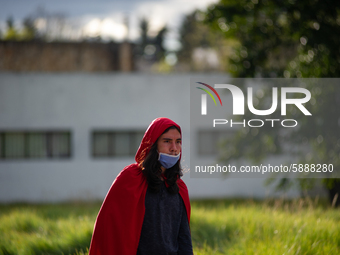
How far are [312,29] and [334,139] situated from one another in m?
2.45

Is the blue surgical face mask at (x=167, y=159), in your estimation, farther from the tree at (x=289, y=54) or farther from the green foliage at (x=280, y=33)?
the green foliage at (x=280, y=33)

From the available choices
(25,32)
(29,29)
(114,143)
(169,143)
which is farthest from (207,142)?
(25,32)

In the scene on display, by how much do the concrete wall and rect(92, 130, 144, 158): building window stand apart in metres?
0.26

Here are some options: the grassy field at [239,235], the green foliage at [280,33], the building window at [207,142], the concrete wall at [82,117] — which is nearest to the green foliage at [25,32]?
the concrete wall at [82,117]

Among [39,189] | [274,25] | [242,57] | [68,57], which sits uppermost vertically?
[68,57]

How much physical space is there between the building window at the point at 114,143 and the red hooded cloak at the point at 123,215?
14.2 meters

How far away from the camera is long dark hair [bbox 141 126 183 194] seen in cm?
312

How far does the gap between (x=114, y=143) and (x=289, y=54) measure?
8432 mm

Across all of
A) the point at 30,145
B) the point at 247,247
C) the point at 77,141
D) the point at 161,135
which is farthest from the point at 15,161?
the point at 161,135

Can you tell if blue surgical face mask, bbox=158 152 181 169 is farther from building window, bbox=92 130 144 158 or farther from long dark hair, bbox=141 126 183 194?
building window, bbox=92 130 144 158

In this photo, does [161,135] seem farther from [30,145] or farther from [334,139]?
[30,145]

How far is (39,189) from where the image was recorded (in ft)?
55.5

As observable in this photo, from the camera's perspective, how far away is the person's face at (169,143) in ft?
10.6

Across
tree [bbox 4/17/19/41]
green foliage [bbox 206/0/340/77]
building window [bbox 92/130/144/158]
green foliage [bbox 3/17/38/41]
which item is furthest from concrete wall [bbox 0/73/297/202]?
tree [bbox 4/17/19/41]
